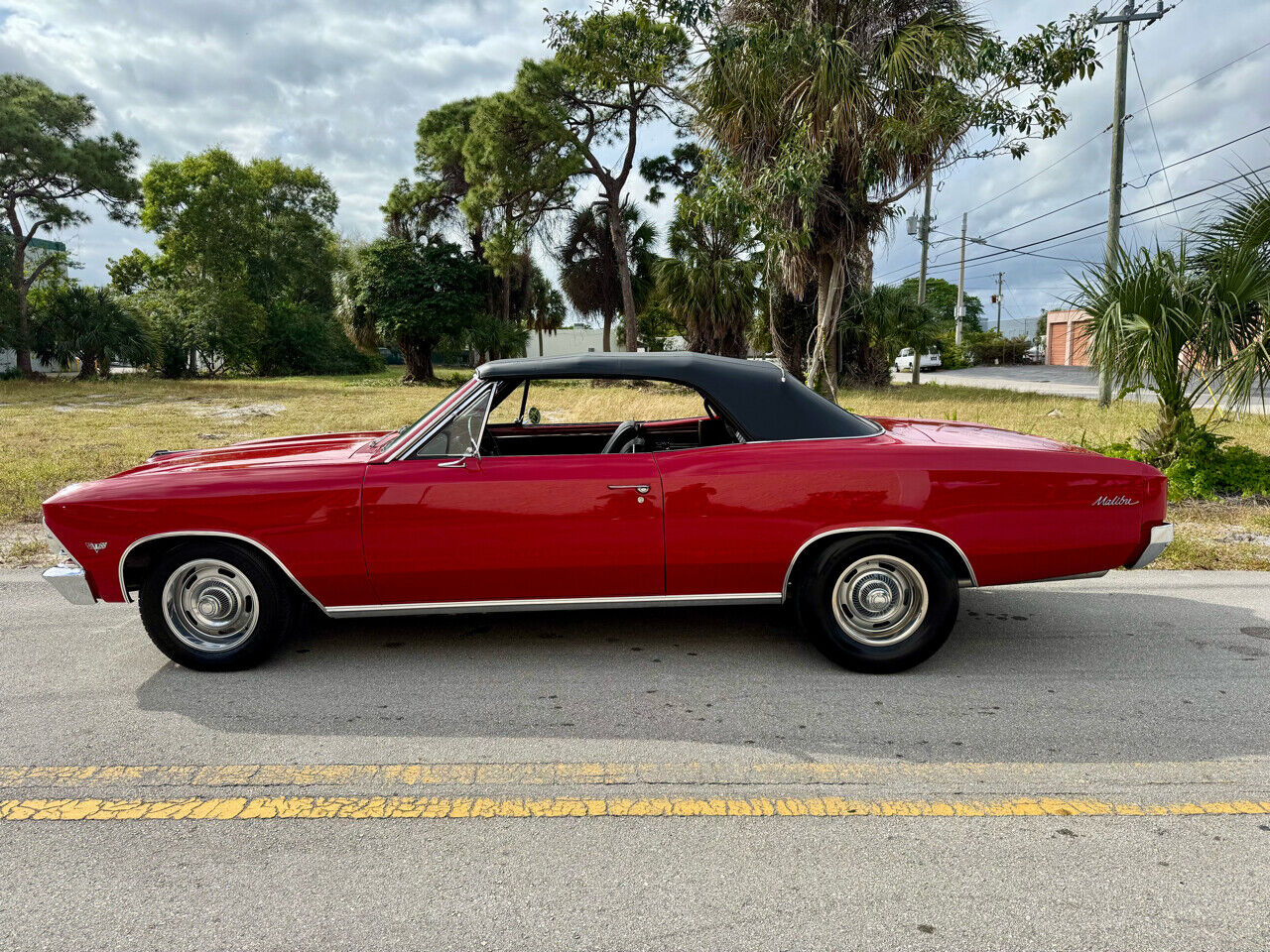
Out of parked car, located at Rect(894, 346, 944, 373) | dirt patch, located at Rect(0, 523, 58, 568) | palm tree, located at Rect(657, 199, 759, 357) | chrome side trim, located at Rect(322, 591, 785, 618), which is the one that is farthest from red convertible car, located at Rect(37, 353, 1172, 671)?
parked car, located at Rect(894, 346, 944, 373)

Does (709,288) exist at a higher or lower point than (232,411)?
higher

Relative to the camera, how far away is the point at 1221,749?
11.1 ft

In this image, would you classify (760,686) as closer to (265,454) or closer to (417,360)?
(265,454)

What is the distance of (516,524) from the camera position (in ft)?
13.3

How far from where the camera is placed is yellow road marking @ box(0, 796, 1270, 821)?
2.95 meters

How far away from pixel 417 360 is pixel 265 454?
34314 millimetres

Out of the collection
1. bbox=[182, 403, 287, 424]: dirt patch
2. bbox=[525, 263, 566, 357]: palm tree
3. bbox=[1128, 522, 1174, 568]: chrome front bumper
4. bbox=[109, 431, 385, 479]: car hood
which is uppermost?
bbox=[525, 263, 566, 357]: palm tree

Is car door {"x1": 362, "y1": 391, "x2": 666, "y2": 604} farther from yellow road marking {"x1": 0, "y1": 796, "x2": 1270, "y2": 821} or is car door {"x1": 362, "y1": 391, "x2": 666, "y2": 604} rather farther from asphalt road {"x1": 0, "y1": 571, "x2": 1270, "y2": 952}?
yellow road marking {"x1": 0, "y1": 796, "x2": 1270, "y2": 821}

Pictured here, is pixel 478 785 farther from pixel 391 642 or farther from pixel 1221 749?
pixel 1221 749

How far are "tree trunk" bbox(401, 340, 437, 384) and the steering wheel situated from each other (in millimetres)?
34024

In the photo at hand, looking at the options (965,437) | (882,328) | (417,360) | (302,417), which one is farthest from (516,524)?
(417,360)

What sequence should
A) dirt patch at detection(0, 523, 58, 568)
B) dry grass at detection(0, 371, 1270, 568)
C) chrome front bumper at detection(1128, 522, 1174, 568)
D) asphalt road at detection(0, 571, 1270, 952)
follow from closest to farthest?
asphalt road at detection(0, 571, 1270, 952), chrome front bumper at detection(1128, 522, 1174, 568), dirt patch at detection(0, 523, 58, 568), dry grass at detection(0, 371, 1270, 568)

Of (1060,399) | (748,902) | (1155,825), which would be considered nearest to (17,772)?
(748,902)

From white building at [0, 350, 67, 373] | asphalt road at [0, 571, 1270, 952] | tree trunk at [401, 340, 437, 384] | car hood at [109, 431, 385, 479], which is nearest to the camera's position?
asphalt road at [0, 571, 1270, 952]
